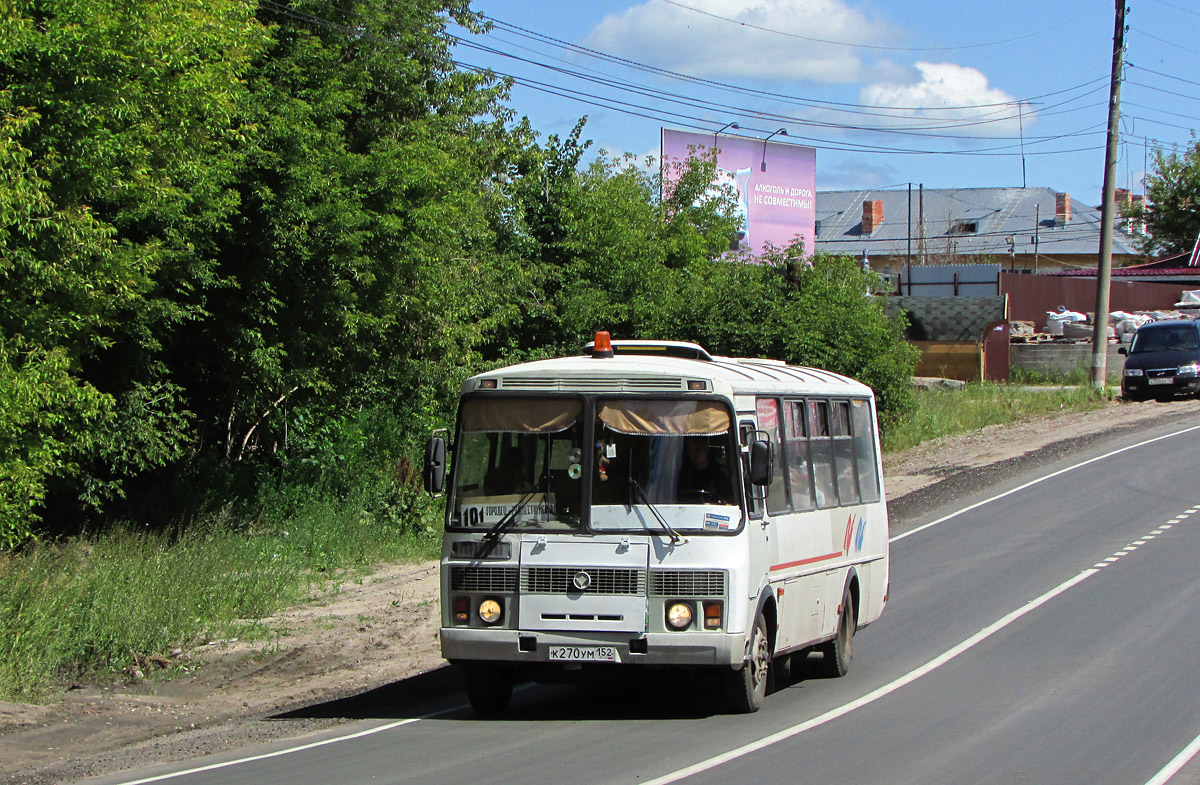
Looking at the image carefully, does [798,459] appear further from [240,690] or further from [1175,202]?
[1175,202]

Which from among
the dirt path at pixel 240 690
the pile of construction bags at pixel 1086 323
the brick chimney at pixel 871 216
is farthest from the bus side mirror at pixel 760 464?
the brick chimney at pixel 871 216

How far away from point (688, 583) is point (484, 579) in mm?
1506

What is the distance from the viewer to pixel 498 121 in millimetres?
29203

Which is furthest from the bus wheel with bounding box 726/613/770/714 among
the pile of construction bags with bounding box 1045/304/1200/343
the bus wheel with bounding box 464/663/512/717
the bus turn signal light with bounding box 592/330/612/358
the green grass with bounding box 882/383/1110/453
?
the pile of construction bags with bounding box 1045/304/1200/343

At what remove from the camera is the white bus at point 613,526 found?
9.00 m

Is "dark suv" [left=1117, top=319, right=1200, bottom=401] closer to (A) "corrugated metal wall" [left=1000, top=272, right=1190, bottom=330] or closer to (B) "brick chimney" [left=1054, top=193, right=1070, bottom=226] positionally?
(A) "corrugated metal wall" [left=1000, top=272, right=1190, bottom=330]

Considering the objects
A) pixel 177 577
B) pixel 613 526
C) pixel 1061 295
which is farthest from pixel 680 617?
pixel 1061 295

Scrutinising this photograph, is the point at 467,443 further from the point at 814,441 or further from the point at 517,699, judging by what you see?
the point at 814,441

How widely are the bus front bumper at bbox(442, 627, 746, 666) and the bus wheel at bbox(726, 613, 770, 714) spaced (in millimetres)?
377

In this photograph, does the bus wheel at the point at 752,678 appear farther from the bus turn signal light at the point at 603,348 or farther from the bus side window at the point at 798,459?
the bus turn signal light at the point at 603,348

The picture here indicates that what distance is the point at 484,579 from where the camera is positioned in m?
9.27

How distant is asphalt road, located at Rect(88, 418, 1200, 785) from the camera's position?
7918mm

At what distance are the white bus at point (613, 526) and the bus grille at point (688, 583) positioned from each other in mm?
10

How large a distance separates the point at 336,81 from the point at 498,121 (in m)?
10.2
